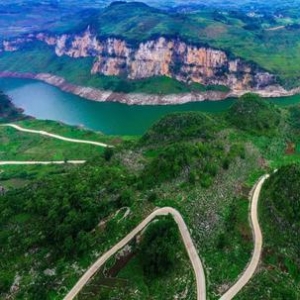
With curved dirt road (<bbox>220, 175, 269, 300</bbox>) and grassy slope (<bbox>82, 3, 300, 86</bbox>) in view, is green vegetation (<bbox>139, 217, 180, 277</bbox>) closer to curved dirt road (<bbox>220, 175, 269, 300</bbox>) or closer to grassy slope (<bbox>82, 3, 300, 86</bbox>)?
curved dirt road (<bbox>220, 175, 269, 300</bbox>)

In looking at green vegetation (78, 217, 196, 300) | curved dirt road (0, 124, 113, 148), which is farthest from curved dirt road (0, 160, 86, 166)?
green vegetation (78, 217, 196, 300)

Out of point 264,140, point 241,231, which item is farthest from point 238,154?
point 241,231

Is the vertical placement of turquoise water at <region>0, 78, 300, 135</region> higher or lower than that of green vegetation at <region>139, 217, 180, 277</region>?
lower

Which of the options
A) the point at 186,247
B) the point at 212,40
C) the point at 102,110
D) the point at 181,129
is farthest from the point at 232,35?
the point at 186,247

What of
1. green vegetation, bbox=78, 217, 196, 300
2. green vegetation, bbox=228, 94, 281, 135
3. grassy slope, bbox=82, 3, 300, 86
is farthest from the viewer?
grassy slope, bbox=82, 3, 300, 86

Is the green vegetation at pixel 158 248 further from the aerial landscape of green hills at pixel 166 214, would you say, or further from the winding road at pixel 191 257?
the winding road at pixel 191 257

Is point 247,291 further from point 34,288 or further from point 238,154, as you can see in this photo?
point 238,154

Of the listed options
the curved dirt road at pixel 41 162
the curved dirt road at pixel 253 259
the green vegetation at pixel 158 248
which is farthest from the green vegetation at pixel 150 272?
the curved dirt road at pixel 41 162
